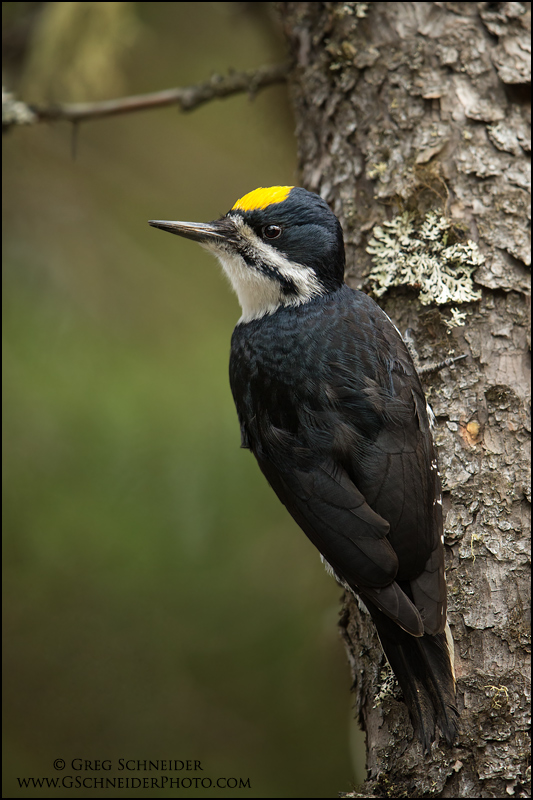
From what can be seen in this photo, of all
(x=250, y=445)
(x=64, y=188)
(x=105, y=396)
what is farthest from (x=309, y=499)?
(x=64, y=188)

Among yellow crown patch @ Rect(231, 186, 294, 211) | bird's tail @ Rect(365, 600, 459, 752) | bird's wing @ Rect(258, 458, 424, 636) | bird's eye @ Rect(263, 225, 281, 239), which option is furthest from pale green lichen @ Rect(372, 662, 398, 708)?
yellow crown patch @ Rect(231, 186, 294, 211)

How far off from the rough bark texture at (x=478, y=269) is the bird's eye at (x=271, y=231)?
477 millimetres

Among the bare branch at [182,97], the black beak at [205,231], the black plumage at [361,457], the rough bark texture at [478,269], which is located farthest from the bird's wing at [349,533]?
the bare branch at [182,97]

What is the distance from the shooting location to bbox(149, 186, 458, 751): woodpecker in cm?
224

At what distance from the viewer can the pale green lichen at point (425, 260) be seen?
9.18 feet

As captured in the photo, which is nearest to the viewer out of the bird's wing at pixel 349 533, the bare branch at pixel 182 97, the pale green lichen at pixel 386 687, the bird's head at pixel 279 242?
the bird's wing at pixel 349 533

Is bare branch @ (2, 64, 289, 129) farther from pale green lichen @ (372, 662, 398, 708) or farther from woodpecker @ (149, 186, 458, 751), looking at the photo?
pale green lichen @ (372, 662, 398, 708)

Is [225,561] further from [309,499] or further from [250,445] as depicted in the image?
[309,499]

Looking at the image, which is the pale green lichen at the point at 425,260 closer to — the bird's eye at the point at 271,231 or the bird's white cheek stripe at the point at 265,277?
the bird's white cheek stripe at the point at 265,277

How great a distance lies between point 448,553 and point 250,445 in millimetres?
873

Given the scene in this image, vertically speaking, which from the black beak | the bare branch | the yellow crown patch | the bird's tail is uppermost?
the bare branch

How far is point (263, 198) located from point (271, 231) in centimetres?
14

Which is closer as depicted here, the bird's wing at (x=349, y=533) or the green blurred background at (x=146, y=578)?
the bird's wing at (x=349, y=533)

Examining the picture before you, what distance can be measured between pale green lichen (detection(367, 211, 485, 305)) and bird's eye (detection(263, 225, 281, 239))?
46cm
